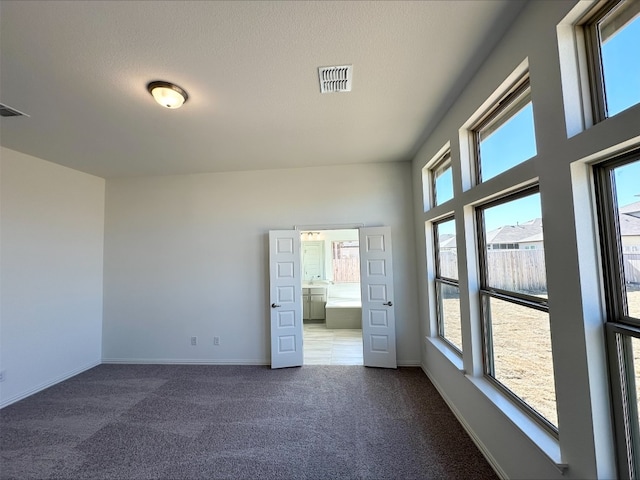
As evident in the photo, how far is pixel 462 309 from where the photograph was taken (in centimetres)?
248

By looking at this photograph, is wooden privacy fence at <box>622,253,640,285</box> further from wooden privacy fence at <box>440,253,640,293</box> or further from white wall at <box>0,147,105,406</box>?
white wall at <box>0,147,105,406</box>

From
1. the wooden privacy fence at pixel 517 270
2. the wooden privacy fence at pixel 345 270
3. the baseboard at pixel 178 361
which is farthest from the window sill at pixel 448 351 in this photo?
the wooden privacy fence at pixel 345 270

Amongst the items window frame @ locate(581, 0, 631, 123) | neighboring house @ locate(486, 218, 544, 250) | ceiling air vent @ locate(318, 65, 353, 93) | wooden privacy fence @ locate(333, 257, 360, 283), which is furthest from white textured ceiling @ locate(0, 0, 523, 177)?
wooden privacy fence @ locate(333, 257, 360, 283)

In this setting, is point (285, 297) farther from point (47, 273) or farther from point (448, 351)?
point (47, 273)

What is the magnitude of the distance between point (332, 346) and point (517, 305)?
11.3 feet

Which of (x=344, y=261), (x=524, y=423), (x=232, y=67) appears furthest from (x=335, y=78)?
(x=344, y=261)

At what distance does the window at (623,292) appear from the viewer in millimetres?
1148

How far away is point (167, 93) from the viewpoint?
209cm

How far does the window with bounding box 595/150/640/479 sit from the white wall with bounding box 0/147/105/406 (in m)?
5.24

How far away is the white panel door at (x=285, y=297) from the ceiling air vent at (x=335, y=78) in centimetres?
228

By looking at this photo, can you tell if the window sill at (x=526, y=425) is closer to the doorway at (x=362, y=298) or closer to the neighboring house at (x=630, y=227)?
the neighboring house at (x=630, y=227)

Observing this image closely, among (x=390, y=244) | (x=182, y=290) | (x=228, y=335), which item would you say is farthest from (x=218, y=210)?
(x=390, y=244)

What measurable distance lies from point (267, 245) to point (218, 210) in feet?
3.21

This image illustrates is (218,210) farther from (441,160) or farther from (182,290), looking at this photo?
(441,160)
